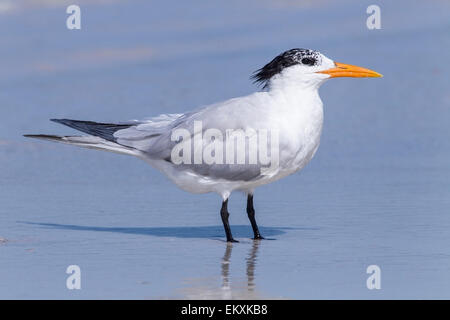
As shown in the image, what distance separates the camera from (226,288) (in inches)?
248

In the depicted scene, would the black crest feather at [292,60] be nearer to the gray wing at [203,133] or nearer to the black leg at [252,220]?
the gray wing at [203,133]

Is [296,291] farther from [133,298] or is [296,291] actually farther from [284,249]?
[284,249]

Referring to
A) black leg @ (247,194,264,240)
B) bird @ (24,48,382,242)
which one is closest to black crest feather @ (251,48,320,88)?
bird @ (24,48,382,242)

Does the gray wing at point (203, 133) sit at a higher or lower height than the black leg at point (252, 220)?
higher

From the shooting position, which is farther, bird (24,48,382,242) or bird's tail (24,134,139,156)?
bird's tail (24,134,139,156)

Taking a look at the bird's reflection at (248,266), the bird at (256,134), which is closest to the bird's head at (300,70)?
the bird at (256,134)

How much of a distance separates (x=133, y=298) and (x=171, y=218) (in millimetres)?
3088

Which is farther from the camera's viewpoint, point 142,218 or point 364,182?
point 364,182

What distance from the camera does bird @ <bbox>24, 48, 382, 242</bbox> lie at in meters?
7.94

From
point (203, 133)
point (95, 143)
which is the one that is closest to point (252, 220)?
point (203, 133)

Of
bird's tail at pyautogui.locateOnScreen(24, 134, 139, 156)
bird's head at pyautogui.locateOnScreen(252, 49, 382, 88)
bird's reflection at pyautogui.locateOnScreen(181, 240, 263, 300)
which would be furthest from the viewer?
bird's tail at pyautogui.locateOnScreen(24, 134, 139, 156)

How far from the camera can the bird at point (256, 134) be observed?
26.0 feet

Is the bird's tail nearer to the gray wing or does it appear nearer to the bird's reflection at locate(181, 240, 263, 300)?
the gray wing
